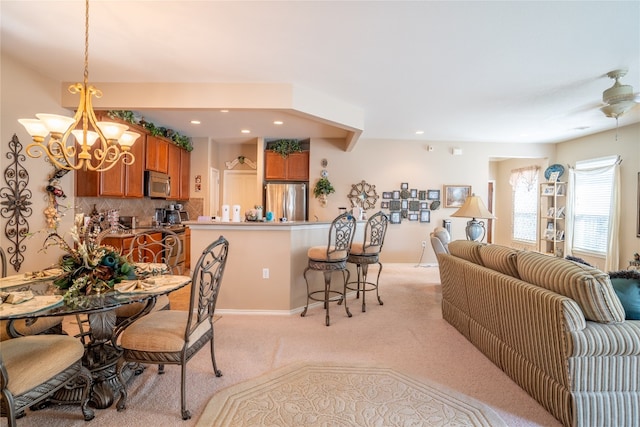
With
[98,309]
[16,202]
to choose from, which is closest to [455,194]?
[98,309]

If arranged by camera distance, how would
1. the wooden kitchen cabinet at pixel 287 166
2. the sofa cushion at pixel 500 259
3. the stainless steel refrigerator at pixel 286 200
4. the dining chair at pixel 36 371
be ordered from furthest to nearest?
the wooden kitchen cabinet at pixel 287 166 → the stainless steel refrigerator at pixel 286 200 → the sofa cushion at pixel 500 259 → the dining chair at pixel 36 371

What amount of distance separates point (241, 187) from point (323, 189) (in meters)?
2.00

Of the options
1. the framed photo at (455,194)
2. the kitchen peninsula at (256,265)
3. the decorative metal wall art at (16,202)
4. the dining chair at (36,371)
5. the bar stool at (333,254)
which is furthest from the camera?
the framed photo at (455,194)

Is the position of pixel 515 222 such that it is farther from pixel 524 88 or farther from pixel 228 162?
pixel 228 162

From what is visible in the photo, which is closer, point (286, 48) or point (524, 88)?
point (286, 48)

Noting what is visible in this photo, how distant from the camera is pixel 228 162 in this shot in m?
6.94

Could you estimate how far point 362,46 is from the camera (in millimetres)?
2695

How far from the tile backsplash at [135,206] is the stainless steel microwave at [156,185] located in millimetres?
380

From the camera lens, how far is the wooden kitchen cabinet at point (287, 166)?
639 cm

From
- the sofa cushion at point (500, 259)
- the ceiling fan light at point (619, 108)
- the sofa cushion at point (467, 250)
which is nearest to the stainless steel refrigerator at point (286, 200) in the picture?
the sofa cushion at point (467, 250)

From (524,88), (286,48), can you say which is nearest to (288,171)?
(286,48)

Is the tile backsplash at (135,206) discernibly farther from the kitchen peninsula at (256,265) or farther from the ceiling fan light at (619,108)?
the ceiling fan light at (619,108)

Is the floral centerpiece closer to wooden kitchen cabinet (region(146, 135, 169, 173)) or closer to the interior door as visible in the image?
wooden kitchen cabinet (region(146, 135, 169, 173))

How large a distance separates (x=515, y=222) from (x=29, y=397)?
8.84m
